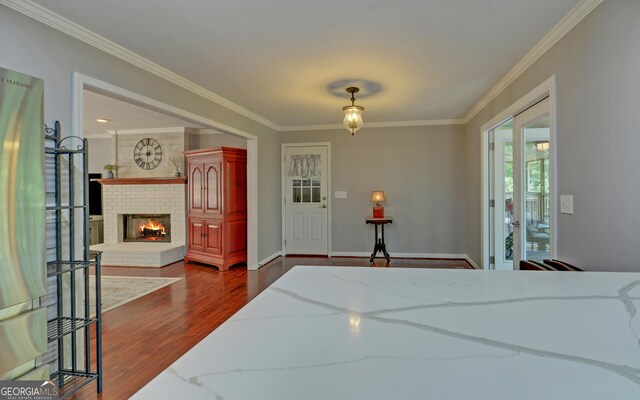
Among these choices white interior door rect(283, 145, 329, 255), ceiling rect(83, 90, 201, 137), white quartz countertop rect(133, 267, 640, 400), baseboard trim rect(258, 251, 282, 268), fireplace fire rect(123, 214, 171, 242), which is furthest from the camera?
fireplace fire rect(123, 214, 171, 242)

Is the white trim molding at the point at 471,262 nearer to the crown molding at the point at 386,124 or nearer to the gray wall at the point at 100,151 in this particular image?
the crown molding at the point at 386,124

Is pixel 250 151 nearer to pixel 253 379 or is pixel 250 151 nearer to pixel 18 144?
pixel 18 144

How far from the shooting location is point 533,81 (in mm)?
2912

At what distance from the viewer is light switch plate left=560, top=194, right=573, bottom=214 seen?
7.68 ft

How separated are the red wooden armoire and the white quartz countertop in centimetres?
452

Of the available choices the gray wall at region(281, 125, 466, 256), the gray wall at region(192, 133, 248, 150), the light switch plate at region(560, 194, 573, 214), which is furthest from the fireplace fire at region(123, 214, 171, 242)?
the light switch plate at region(560, 194, 573, 214)

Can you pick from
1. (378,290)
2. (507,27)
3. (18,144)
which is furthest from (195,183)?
(378,290)

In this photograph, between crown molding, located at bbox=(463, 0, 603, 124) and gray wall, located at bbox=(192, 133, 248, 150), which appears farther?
gray wall, located at bbox=(192, 133, 248, 150)

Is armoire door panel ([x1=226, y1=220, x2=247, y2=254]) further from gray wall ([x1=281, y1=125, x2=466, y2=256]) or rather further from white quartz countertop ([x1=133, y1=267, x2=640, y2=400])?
white quartz countertop ([x1=133, y1=267, x2=640, y2=400])

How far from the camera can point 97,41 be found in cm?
254

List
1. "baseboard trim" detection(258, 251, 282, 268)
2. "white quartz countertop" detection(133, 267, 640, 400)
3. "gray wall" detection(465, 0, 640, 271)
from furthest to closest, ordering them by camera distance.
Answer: "baseboard trim" detection(258, 251, 282, 268) → "gray wall" detection(465, 0, 640, 271) → "white quartz countertop" detection(133, 267, 640, 400)

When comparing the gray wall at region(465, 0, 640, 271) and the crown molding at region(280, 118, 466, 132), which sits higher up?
the crown molding at region(280, 118, 466, 132)

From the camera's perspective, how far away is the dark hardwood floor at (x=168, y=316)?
237 cm

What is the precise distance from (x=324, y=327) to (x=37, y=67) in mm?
2476
